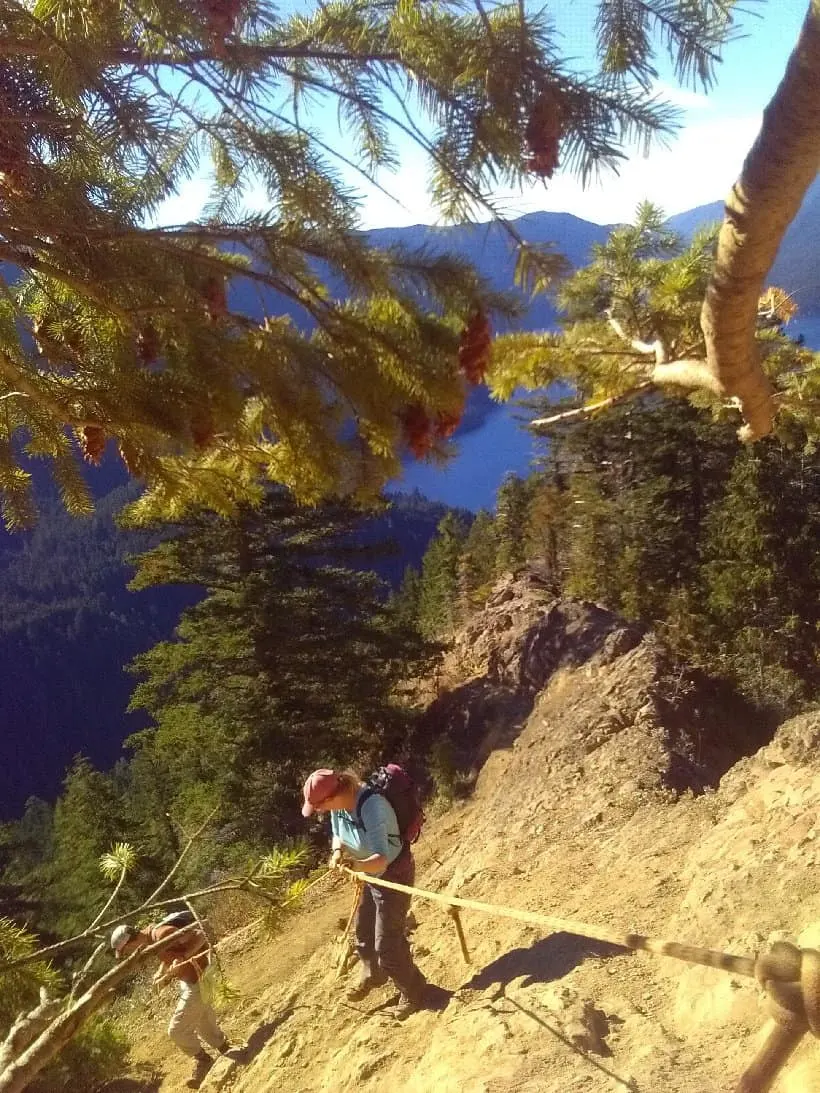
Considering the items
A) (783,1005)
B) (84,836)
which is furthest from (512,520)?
(783,1005)

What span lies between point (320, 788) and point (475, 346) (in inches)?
105

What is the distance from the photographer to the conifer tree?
1706 millimetres

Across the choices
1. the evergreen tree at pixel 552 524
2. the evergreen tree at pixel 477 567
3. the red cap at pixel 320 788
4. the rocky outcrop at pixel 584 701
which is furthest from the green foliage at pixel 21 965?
the evergreen tree at pixel 477 567

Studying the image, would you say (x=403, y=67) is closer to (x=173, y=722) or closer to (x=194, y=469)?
(x=194, y=469)

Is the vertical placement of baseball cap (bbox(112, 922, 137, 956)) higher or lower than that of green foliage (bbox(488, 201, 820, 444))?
lower

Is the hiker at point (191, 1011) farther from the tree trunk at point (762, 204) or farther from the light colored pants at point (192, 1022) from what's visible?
the tree trunk at point (762, 204)

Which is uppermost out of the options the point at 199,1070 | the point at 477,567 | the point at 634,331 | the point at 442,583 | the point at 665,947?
the point at 442,583

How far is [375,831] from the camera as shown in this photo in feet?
13.4

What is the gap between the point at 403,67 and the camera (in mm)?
1885

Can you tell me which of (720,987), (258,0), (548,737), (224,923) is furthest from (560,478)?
(258,0)

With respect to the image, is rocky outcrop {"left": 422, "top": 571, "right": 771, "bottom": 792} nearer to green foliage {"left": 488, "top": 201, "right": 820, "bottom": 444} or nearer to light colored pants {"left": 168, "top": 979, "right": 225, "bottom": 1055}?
light colored pants {"left": 168, "top": 979, "right": 225, "bottom": 1055}

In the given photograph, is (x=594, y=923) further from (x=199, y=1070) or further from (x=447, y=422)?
(x=447, y=422)

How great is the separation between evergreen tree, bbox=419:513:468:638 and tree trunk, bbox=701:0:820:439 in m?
23.4

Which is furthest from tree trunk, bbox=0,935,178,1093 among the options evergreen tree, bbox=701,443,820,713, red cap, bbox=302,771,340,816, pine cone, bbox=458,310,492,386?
evergreen tree, bbox=701,443,820,713
